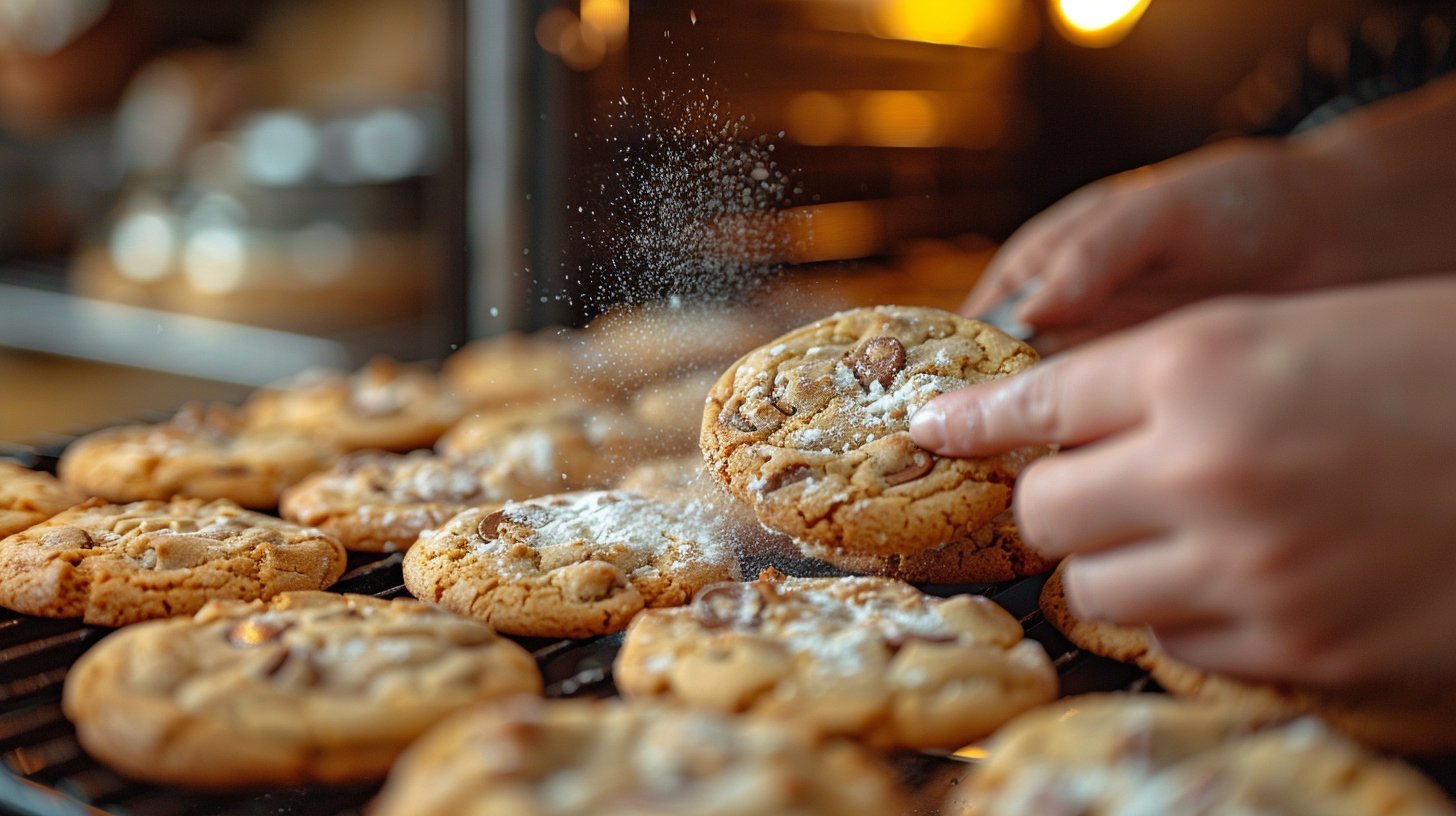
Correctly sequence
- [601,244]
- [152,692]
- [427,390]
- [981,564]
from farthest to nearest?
1. [427,390]
2. [601,244]
3. [981,564]
4. [152,692]

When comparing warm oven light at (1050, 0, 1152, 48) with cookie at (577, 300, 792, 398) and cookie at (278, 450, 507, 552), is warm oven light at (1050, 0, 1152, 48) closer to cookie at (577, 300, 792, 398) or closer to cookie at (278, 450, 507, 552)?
cookie at (577, 300, 792, 398)

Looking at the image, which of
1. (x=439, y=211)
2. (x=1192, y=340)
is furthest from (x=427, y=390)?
(x=1192, y=340)

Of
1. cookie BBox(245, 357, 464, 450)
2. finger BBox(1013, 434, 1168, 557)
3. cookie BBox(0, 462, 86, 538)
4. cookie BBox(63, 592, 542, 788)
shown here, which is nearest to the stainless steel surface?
cookie BBox(245, 357, 464, 450)

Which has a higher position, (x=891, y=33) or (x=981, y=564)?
(x=891, y=33)

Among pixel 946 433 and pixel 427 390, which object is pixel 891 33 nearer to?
pixel 427 390

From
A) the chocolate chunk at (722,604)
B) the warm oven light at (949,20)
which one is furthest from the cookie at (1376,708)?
the warm oven light at (949,20)

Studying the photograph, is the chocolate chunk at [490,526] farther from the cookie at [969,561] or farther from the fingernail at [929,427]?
the fingernail at [929,427]
